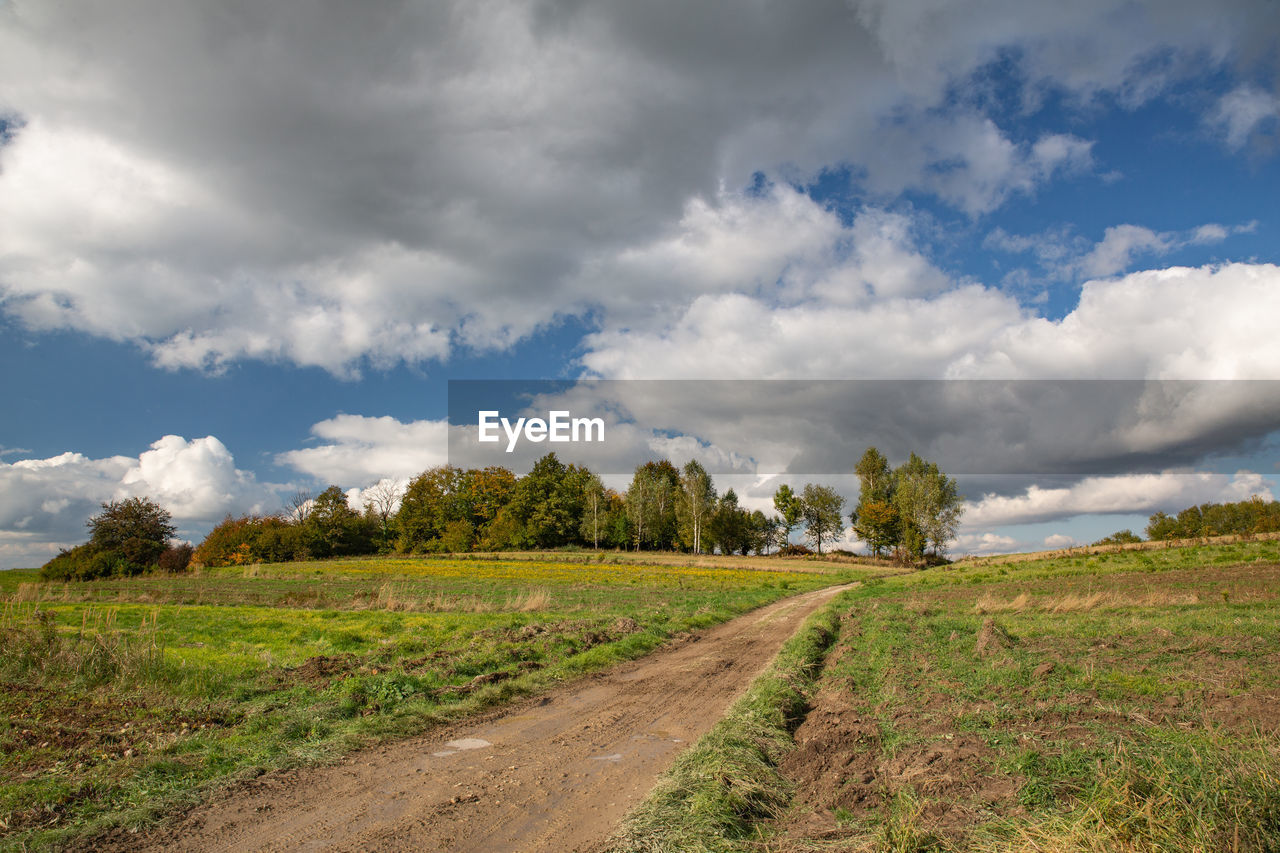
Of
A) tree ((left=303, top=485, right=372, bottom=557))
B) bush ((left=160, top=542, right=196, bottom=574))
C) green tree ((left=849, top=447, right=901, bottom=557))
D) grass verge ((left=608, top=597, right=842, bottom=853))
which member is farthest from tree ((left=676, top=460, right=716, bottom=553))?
grass verge ((left=608, top=597, right=842, bottom=853))

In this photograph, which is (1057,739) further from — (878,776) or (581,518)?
(581,518)

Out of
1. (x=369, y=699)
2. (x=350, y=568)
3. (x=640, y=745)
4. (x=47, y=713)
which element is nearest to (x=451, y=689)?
(x=369, y=699)

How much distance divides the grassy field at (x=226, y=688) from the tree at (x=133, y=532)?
58.2 metres

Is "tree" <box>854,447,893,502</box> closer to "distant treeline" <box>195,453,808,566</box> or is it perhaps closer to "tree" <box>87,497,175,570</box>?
"distant treeline" <box>195,453,808,566</box>

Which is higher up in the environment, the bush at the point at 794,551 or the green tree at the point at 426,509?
the green tree at the point at 426,509

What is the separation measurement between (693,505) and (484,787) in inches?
3495

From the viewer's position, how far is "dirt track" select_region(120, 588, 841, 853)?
5.76 m

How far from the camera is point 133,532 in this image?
73062 millimetres

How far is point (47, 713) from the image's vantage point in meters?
9.95

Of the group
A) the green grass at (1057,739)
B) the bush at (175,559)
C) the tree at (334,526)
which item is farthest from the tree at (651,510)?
the green grass at (1057,739)

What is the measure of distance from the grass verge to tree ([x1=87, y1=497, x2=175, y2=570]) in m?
85.5

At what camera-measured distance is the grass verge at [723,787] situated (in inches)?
220

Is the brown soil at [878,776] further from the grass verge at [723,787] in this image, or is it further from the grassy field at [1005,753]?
the grass verge at [723,787]

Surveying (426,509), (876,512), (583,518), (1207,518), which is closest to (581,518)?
(583,518)
